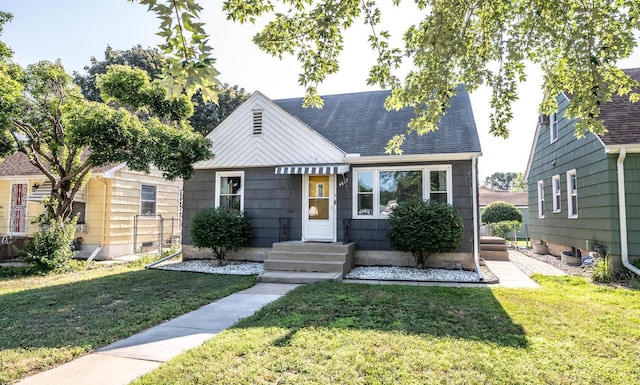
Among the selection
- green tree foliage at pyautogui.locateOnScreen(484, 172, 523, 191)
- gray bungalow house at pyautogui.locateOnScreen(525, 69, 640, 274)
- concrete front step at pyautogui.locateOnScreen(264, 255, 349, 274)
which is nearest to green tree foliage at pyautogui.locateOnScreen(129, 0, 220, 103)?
gray bungalow house at pyautogui.locateOnScreen(525, 69, 640, 274)

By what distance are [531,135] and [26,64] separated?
18215 mm

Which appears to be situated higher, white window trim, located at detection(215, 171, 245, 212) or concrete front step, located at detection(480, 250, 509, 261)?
white window trim, located at detection(215, 171, 245, 212)

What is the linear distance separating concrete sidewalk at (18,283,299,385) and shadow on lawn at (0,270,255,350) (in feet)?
0.89

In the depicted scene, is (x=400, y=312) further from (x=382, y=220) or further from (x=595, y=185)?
(x=595, y=185)

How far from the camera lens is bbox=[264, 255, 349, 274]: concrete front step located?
821 centimetres

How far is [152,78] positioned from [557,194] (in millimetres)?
22914

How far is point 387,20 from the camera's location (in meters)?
5.04

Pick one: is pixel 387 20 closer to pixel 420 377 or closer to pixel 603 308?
pixel 420 377

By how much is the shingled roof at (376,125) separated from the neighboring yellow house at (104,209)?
6.33 meters

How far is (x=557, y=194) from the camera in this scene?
12.4 metres

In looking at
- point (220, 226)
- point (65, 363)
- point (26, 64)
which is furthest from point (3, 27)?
point (65, 363)

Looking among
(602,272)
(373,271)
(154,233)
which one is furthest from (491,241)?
(154,233)

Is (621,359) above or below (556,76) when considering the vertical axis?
below

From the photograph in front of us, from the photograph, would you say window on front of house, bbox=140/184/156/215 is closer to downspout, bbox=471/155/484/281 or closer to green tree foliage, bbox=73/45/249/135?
green tree foliage, bbox=73/45/249/135
